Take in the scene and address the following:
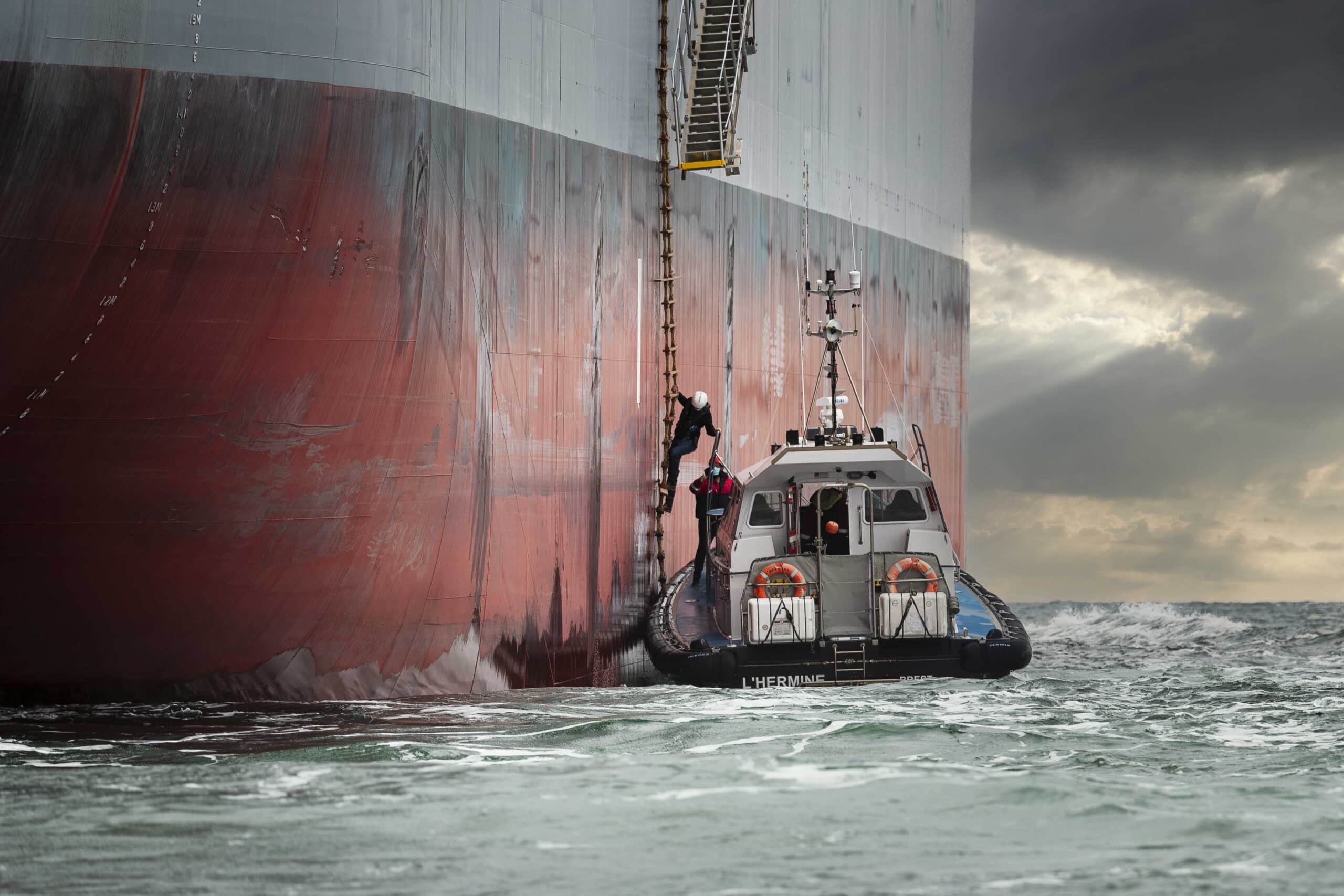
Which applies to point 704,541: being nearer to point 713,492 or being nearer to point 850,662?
point 713,492

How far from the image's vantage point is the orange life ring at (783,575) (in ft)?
42.3

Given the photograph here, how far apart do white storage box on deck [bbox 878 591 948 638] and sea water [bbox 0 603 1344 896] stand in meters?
0.51

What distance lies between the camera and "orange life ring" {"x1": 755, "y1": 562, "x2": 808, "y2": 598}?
42.3ft

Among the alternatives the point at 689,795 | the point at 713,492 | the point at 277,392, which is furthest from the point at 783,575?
the point at 689,795

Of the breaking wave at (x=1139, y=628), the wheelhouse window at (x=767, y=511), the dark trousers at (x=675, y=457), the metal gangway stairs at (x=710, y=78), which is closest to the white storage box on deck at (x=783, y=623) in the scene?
the wheelhouse window at (x=767, y=511)

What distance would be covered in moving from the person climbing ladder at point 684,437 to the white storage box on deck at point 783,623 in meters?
3.89

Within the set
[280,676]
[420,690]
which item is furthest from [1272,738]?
[280,676]

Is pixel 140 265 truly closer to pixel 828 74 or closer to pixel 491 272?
pixel 491 272

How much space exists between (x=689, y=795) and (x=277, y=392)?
6.25 meters

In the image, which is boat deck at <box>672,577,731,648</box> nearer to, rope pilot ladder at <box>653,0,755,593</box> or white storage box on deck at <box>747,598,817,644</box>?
white storage box on deck at <box>747,598,817,644</box>

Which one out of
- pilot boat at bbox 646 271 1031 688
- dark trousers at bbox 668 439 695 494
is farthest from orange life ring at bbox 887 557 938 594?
dark trousers at bbox 668 439 695 494

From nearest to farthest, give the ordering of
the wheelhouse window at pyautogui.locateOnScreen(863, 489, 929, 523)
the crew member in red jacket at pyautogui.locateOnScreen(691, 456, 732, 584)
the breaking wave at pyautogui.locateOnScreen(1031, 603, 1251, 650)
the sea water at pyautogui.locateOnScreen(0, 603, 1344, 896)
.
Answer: the sea water at pyautogui.locateOnScreen(0, 603, 1344, 896), the wheelhouse window at pyautogui.locateOnScreen(863, 489, 929, 523), the crew member in red jacket at pyautogui.locateOnScreen(691, 456, 732, 584), the breaking wave at pyautogui.locateOnScreen(1031, 603, 1251, 650)

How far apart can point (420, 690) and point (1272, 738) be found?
7369mm

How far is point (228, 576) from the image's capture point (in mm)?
12008
